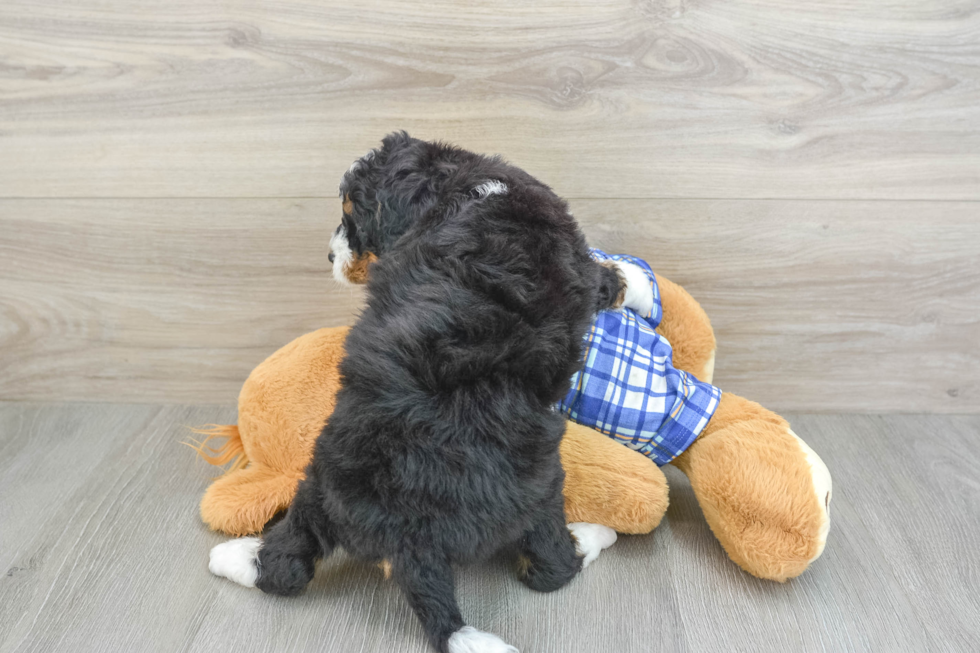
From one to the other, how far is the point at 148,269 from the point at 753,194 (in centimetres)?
126

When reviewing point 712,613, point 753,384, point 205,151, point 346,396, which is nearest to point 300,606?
point 346,396

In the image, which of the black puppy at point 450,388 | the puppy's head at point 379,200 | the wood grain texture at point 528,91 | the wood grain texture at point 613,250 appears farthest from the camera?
the wood grain texture at point 613,250

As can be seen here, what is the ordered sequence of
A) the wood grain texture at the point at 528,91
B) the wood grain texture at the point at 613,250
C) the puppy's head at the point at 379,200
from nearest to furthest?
the puppy's head at the point at 379,200, the wood grain texture at the point at 528,91, the wood grain texture at the point at 613,250

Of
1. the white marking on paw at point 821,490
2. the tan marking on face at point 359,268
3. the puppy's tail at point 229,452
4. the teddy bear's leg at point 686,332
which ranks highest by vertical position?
the tan marking on face at point 359,268

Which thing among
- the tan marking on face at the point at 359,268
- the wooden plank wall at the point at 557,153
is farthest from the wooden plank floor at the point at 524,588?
the tan marking on face at the point at 359,268

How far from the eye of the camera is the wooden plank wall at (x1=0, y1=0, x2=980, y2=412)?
1.26 m

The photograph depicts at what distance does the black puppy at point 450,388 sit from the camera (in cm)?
84

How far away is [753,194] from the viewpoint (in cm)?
135

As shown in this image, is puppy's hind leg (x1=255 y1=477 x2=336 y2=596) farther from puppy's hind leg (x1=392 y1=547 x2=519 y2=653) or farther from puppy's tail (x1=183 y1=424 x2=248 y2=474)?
puppy's tail (x1=183 y1=424 x2=248 y2=474)

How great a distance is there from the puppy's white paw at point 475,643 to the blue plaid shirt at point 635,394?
0.38m

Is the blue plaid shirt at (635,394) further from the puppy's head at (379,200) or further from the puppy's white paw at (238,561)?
the puppy's white paw at (238,561)

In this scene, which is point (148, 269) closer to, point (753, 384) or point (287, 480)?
point (287, 480)

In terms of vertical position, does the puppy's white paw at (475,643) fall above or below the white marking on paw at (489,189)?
below

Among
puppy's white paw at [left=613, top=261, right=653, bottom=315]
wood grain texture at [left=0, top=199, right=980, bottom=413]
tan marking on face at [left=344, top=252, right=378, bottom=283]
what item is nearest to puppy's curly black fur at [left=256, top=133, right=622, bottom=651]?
tan marking on face at [left=344, top=252, right=378, bottom=283]
